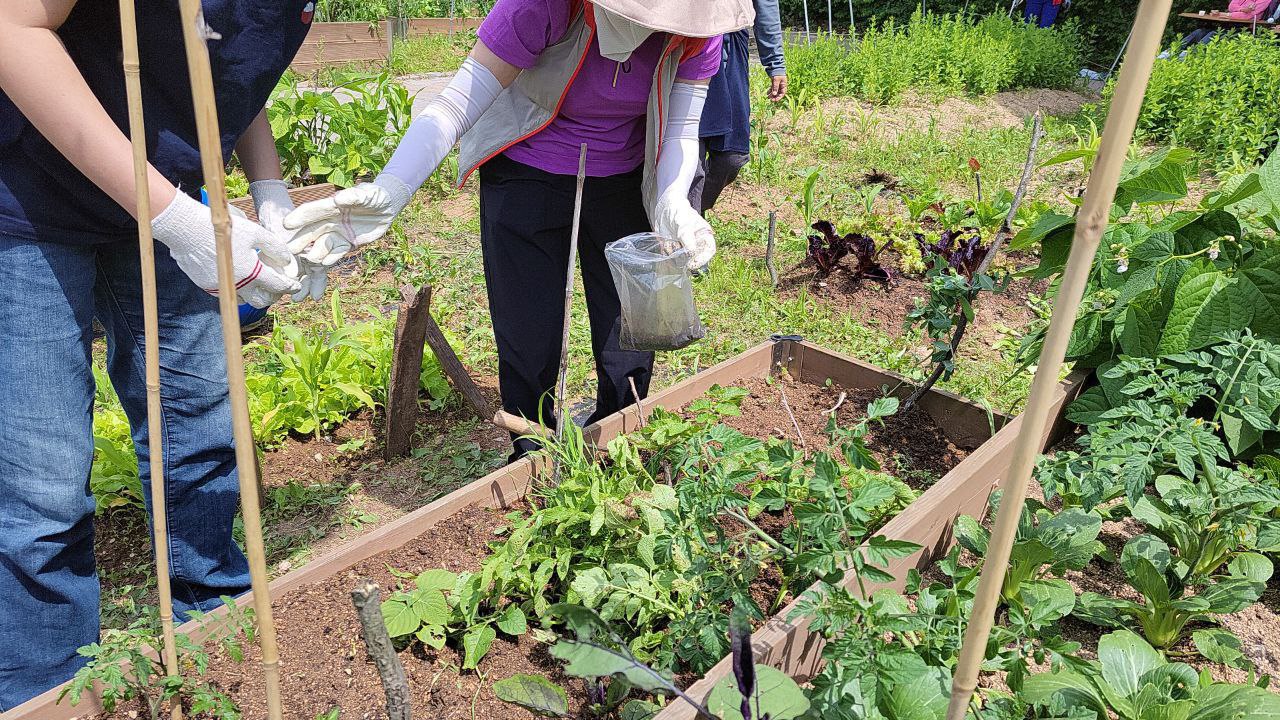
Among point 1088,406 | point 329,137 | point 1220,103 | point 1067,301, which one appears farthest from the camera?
point 1220,103

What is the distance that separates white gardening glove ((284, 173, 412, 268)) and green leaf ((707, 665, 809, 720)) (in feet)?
3.68

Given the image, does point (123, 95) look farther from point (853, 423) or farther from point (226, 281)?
point (853, 423)

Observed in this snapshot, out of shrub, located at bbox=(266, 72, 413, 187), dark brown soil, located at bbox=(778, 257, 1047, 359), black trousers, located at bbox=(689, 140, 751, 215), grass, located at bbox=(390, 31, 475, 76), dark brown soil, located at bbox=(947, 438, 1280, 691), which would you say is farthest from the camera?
grass, located at bbox=(390, 31, 475, 76)

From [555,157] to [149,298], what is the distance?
1218 mm

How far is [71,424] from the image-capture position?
1.50 metres

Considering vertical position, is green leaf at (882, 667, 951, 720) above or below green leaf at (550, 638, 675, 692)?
below

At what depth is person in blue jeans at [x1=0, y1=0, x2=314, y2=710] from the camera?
126 cm

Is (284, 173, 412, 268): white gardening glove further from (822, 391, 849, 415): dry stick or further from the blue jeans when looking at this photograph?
(822, 391, 849, 415): dry stick

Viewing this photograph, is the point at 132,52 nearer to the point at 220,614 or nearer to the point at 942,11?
the point at 220,614

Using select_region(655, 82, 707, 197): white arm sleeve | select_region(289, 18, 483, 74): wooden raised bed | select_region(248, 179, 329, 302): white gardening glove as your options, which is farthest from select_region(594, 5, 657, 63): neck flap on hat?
select_region(289, 18, 483, 74): wooden raised bed

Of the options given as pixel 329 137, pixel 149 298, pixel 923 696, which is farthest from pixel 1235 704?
pixel 329 137

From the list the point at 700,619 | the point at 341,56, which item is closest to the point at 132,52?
the point at 700,619

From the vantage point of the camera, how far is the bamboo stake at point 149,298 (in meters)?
0.80

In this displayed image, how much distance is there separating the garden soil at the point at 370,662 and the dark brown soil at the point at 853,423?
420 millimetres
